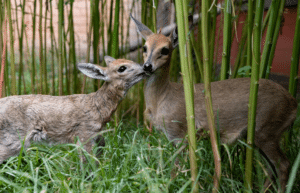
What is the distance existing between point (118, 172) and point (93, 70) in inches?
27.9

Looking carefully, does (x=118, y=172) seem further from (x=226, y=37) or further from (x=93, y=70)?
(x=226, y=37)

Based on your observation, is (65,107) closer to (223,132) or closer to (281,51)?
(223,132)

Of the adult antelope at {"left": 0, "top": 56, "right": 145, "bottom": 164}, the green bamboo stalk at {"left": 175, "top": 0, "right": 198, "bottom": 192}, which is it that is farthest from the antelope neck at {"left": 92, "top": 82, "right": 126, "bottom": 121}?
the green bamboo stalk at {"left": 175, "top": 0, "right": 198, "bottom": 192}

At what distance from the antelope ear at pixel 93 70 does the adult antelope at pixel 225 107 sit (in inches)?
11.6

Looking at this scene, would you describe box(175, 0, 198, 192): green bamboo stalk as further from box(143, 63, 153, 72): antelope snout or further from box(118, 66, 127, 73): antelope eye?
box(118, 66, 127, 73): antelope eye

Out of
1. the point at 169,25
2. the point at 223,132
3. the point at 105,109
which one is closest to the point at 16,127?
the point at 105,109

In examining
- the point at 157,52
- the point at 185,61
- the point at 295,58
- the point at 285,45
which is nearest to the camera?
the point at 185,61

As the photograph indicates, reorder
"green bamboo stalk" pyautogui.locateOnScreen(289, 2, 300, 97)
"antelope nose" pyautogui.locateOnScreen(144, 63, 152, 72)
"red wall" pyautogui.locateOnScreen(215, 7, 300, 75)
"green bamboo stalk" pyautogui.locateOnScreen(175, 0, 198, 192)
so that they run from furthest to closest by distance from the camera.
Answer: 1. "red wall" pyautogui.locateOnScreen(215, 7, 300, 75)
2. "antelope nose" pyautogui.locateOnScreen(144, 63, 152, 72)
3. "green bamboo stalk" pyautogui.locateOnScreen(289, 2, 300, 97)
4. "green bamboo stalk" pyautogui.locateOnScreen(175, 0, 198, 192)

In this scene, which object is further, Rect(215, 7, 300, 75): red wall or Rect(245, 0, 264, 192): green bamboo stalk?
Rect(215, 7, 300, 75): red wall

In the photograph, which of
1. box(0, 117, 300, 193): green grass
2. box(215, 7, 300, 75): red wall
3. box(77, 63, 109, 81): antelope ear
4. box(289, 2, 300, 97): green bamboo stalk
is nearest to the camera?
box(0, 117, 300, 193): green grass

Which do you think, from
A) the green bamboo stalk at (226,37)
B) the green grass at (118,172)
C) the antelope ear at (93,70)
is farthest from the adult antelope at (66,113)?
the green bamboo stalk at (226,37)

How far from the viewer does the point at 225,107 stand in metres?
1.92

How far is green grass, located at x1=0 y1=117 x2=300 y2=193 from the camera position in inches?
58.3

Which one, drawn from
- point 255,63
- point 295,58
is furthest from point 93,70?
point 295,58
